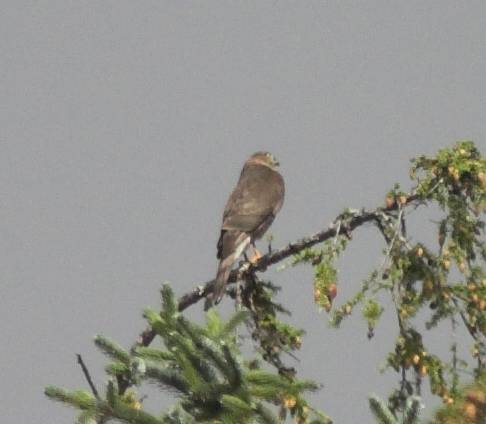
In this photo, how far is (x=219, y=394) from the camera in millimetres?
6281

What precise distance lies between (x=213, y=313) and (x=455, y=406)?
2.55 metres

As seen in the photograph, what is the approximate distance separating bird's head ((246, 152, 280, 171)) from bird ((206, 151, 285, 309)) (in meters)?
0.73

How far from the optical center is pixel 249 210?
45.5 ft

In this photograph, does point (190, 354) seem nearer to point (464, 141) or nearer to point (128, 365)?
point (128, 365)

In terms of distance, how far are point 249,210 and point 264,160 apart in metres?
3.17

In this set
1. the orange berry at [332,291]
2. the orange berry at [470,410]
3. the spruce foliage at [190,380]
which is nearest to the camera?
the orange berry at [470,410]

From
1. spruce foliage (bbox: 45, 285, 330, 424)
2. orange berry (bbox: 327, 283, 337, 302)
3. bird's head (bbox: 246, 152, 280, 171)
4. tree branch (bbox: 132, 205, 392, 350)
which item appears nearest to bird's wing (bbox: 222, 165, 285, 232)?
bird's head (bbox: 246, 152, 280, 171)

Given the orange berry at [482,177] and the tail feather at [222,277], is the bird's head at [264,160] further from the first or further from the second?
the orange berry at [482,177]

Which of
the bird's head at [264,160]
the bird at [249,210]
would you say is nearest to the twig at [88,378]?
the bird at [249,210]

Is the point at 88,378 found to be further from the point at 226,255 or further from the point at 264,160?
the point at 264,160

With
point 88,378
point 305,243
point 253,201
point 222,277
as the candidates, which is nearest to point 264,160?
point 253,201

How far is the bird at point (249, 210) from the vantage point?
12.8 meters

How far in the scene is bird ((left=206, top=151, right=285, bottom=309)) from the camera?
12797 mm

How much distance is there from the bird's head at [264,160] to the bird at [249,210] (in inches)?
28.7
